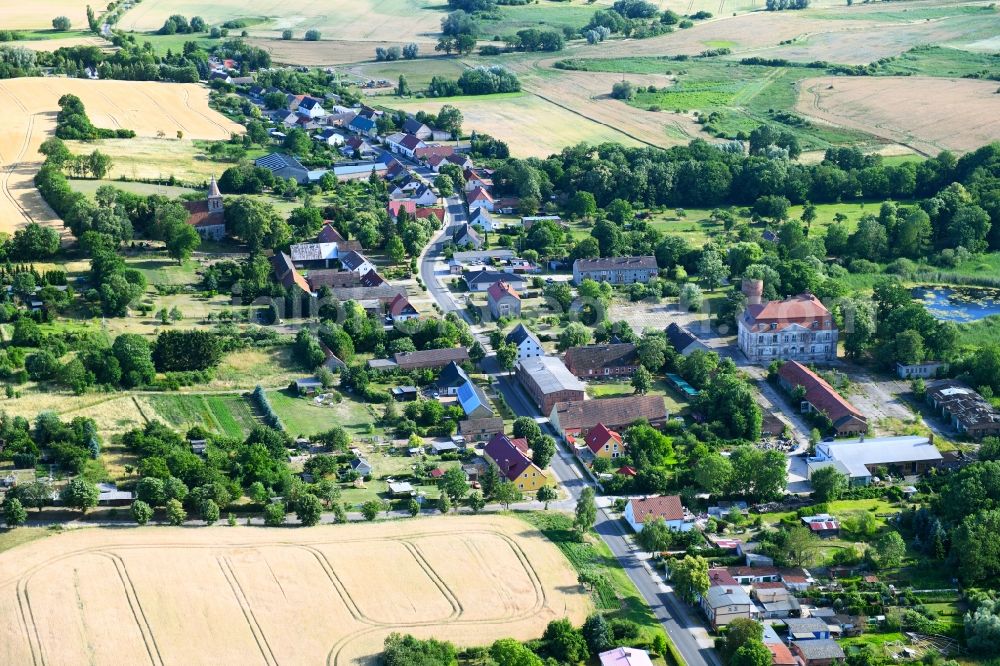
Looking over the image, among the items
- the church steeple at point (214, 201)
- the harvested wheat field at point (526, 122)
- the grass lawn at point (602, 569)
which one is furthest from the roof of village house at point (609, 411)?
the harvested wheat field at point (526, 122)

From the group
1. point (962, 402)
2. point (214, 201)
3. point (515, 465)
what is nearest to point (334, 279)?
point (214, 201)

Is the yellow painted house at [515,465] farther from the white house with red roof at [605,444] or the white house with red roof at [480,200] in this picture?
the white house with red roof at [480,200]

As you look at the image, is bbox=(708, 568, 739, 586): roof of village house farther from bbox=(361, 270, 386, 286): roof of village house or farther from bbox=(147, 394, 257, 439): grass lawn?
bbox=(361, 270, 386, 286): roof of village house

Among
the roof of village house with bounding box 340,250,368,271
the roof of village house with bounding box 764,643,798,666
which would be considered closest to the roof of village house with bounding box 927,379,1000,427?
the roof of village house with bounding box 764,643,798,666

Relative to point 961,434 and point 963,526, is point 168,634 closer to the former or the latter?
point 963,526

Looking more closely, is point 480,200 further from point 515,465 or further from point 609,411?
point 515,465

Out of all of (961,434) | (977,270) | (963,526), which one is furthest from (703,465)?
(977,270)
